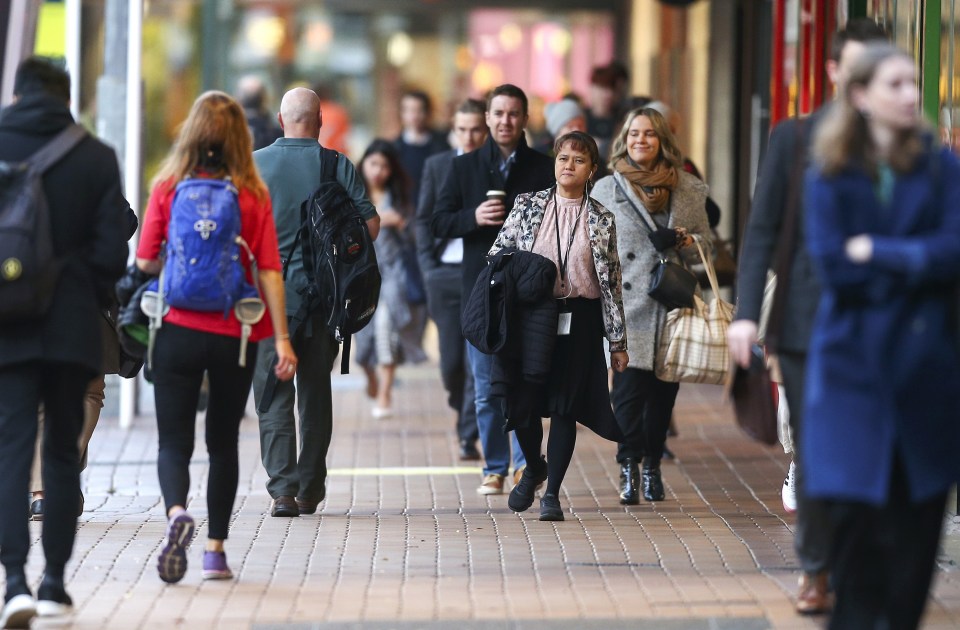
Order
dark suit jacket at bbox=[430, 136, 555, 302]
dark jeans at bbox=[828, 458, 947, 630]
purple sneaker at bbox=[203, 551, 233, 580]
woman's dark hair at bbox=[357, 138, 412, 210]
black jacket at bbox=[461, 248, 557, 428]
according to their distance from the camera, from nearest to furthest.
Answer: dark jeans at bbox=[828, 458, 947, 630], purple sneaker at bbox=[203, 551, 233, 580], black jacket at bbox=[461, 248, 557, 428], dark suit jacket at bbox=[430, 136, 555, 302], woman's dark hair at bbox=[357, 138, 412, 210]

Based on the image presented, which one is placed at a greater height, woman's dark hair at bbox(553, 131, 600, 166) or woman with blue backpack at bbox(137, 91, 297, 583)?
woman's dark hair at bbox(553, 131, 600, 166)

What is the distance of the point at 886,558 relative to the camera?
514 centimetres

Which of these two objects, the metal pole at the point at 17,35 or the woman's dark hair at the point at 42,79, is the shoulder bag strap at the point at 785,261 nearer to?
the woman's dark hair at the point at 42,79

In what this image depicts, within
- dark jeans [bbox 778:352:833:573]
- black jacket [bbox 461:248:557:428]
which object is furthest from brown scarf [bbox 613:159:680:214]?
dark jeans [bbox 778:352:833:573]

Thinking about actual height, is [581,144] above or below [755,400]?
above

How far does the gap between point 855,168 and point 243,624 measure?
2.68 meters

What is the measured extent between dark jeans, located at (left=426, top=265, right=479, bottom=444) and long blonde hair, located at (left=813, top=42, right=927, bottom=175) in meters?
5.56

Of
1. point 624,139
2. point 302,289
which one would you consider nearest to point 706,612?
point 302,289

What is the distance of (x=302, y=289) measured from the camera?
848 cm

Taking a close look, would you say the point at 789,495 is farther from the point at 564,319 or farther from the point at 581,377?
the point at 564,319

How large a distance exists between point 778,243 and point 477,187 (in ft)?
12.1

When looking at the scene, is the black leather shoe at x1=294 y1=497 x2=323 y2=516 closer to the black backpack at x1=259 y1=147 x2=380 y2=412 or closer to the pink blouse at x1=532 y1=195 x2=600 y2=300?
the black backpack at x1=259 y1=147 x2=380 y2=412

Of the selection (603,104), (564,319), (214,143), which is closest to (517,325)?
(564,319)

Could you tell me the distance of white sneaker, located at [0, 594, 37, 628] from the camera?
6.07 metres
